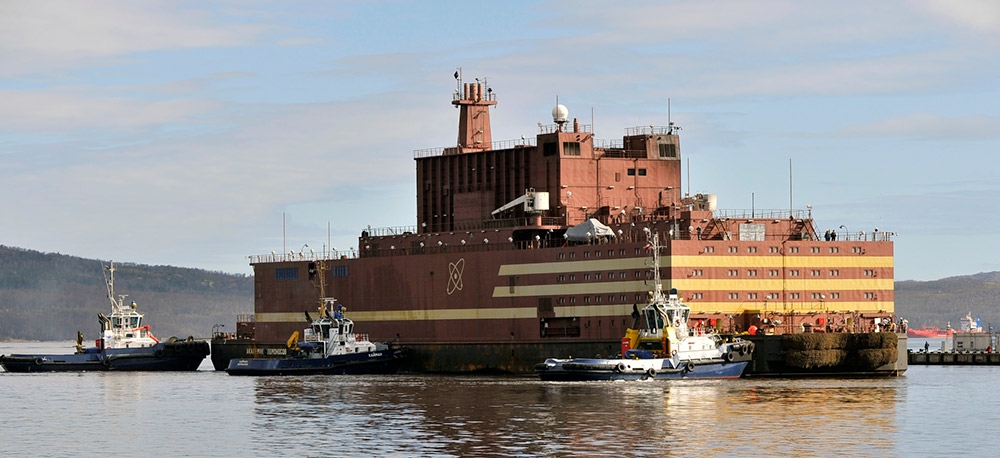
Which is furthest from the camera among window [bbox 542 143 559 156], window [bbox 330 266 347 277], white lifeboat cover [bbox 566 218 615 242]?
window [bbox 330 266 347 277]

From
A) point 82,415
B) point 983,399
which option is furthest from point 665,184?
point 82,415

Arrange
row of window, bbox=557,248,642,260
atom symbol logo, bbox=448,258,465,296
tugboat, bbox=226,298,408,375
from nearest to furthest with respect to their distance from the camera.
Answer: row of window, bbox=557,248,642,260 < tugboat, bbox=226,298,408,375 < atom symbol logo, bbox=448,258,465,296

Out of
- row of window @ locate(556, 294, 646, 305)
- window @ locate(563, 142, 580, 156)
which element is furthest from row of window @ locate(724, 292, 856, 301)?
window @ locate(563, 142, 580, 156)

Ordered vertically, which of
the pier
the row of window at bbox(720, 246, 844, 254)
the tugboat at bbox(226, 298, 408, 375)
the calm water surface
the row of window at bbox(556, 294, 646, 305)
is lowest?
the calm water surface

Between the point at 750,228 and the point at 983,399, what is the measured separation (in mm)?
22325

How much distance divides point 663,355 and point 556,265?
1449 cm

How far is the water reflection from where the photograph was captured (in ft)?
196

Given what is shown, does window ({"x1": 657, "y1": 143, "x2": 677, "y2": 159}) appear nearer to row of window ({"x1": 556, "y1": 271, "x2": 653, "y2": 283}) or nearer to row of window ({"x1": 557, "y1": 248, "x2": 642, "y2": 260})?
row of window ({"x1": 557, "y1": 248, "x2": 642, "y2": 260})

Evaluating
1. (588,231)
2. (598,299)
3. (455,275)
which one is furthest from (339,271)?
(598,299)

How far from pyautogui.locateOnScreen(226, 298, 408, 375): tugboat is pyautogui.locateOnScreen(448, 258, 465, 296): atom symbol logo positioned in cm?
538

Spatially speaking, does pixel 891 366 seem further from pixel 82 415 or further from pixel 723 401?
pixel 82 415

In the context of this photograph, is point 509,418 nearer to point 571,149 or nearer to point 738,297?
point 738,297

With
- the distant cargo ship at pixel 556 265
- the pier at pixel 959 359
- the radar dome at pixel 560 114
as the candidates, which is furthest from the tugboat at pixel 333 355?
the pier at pixel 959 359

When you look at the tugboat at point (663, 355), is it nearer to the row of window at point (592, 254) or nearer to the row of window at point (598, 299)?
the row of window at point (598, 299)
